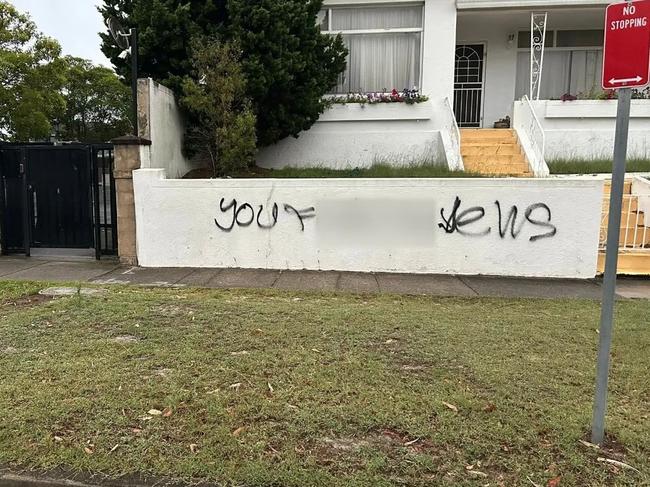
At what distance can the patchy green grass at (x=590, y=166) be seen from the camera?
11.1 meters

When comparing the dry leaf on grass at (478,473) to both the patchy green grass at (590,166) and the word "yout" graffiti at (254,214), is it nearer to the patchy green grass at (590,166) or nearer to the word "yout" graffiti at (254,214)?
the word "yout" graffiti at (254,214)

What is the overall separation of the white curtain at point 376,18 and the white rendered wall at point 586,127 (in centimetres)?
396

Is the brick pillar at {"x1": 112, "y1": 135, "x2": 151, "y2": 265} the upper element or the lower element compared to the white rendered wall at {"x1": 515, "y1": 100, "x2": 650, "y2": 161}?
lower

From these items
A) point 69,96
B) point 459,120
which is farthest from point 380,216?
point 69,96

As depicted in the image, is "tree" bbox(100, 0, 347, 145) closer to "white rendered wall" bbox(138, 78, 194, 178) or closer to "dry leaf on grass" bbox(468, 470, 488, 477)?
"white rendered wall" bbox(138, 78, 194, 178)

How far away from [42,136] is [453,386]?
75.4 ft

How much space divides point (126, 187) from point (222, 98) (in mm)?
2559

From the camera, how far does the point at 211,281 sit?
293 inches

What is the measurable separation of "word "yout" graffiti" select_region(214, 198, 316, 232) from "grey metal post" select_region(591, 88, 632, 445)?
18.0 ft

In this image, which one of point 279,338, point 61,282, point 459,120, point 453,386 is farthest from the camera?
point 459,120

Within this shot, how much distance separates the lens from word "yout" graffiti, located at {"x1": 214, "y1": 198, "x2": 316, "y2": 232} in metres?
8.09

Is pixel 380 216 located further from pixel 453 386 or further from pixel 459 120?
pixel 459 120

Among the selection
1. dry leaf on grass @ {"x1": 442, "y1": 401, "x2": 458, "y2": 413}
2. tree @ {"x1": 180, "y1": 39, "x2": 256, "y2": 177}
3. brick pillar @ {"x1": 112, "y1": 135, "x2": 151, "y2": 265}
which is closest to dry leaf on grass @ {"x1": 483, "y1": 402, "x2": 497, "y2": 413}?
dry leaf on grass @ {"x1": 442, "y1": 401, "x2": 458, "y2": 413}

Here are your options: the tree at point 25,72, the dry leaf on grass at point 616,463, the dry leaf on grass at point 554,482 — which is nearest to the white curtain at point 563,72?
the dry leaf on grass at point 616,463
